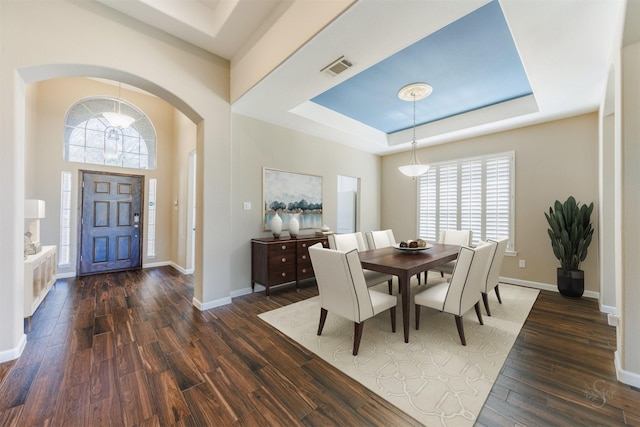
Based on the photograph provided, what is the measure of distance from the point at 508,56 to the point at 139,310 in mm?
5287

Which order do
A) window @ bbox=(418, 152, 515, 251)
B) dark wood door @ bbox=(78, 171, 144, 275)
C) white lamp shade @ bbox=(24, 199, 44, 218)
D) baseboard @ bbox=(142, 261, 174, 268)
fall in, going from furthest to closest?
baseboard @ bbox=(142, 261, 174, 268)
dark wood door @ bbox=(78, 171, 144, 275)
window @ bbox=(418, 152, 515, 251)
white lamp shade @ bbox=(24, 199, 44, 218)

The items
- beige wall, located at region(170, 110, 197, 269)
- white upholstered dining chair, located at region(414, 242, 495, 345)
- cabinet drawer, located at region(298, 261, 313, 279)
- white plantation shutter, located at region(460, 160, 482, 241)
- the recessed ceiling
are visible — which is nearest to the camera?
white upholstered dining chair, located at region(414, 242, 495, 345)

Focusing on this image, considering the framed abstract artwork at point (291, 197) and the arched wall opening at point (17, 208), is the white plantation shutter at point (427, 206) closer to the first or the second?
the framed abstract artwork at point (291, 197)

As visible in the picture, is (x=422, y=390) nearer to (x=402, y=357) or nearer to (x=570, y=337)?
(x=402, y=357)

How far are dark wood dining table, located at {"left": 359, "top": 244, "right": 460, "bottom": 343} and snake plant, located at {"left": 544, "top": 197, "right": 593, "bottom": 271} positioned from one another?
5.72 feet

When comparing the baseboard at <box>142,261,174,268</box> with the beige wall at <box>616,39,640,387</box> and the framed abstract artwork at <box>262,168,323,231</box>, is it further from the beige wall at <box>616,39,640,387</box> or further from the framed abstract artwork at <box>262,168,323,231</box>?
the beige wall at <box>616,39,640,387</box>

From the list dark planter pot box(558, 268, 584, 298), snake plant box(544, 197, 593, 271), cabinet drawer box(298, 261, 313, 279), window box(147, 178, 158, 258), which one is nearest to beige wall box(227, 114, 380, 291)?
cabinet drawer box(298, 261, 313, 279)

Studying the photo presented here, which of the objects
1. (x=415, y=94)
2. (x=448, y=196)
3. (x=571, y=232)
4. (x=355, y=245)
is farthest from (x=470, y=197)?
(x=355, y=245)

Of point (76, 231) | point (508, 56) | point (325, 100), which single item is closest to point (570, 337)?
point (508, 56)

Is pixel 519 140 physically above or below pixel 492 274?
above

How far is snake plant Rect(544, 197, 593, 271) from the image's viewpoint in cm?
341

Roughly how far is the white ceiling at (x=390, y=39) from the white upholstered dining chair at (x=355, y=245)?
1928mm

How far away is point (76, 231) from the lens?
4.70 meters

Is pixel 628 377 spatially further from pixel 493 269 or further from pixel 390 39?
pixel 390 39
